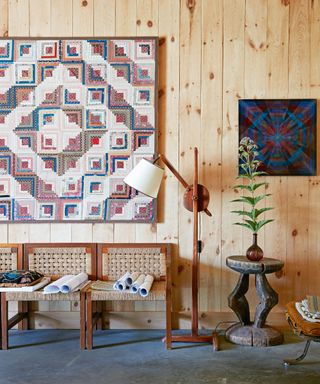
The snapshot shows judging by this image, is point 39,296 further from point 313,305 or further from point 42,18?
point 42,18

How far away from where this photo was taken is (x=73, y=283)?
297 centimetres

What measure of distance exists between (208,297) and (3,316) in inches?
61.7

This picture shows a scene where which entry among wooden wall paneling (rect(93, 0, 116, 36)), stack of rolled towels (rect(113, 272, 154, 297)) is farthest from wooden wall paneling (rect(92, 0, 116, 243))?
stack of rolled towels (rect(113, 272, 154, 297))

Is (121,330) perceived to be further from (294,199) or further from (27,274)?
(294,199)

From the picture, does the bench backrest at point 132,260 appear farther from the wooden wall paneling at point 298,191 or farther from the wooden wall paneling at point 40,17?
the wooden wall paneling at point 40,17

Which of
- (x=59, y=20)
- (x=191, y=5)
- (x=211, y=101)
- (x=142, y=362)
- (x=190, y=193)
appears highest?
(x=191, y=5)

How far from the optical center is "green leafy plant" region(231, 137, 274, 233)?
9.96ft

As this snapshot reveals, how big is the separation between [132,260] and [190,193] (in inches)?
28.5

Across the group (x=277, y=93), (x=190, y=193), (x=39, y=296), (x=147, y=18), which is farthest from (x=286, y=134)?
(x=39, y=296)

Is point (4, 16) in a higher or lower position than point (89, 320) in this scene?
higher

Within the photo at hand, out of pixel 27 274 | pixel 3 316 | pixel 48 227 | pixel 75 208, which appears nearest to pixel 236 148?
pixel 75 208

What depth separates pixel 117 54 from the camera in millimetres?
3410

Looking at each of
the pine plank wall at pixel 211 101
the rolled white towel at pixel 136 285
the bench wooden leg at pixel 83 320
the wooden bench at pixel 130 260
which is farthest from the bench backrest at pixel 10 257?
the rolled white towel at pixel 136 285

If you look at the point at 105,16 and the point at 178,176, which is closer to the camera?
the point at 178,176
